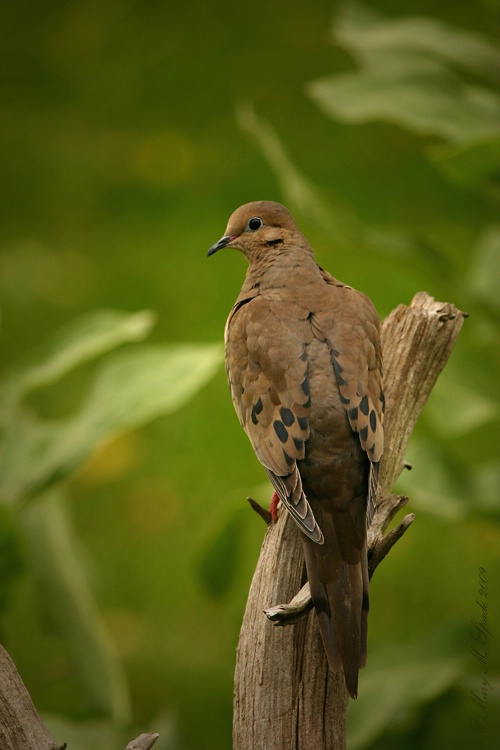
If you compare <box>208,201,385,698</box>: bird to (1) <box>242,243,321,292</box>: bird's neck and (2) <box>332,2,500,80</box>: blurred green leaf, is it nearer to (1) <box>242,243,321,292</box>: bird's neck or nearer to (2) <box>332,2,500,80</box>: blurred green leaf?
(1) <box>242,243,321,292</box>: bird's neck

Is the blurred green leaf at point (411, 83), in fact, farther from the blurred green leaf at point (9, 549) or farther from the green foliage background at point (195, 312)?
the blurred green leaf at point (9, 549)

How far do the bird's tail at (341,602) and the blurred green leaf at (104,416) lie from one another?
0.80 metres

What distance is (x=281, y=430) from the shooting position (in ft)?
5.54

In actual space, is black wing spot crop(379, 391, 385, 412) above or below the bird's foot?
above

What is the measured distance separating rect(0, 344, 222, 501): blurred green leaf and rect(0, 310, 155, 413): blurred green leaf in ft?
0.28

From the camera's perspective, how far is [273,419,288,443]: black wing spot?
168 centimetres

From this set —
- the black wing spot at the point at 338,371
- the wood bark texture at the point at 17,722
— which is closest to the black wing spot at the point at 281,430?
the black wing spot at the point at 338,371

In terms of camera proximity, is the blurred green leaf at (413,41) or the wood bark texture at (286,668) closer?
the wood bark texture at (286,668)

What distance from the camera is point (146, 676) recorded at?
3.47 meters

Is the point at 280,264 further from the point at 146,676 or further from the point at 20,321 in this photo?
the point at 20,321

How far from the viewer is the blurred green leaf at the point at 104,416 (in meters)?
2.29

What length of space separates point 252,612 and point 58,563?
1.15 meters

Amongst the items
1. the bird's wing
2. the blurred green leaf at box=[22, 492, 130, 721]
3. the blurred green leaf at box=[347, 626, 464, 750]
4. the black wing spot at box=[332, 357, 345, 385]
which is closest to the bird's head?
the bird's wing

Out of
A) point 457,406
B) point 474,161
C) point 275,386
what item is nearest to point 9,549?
point 275,386
